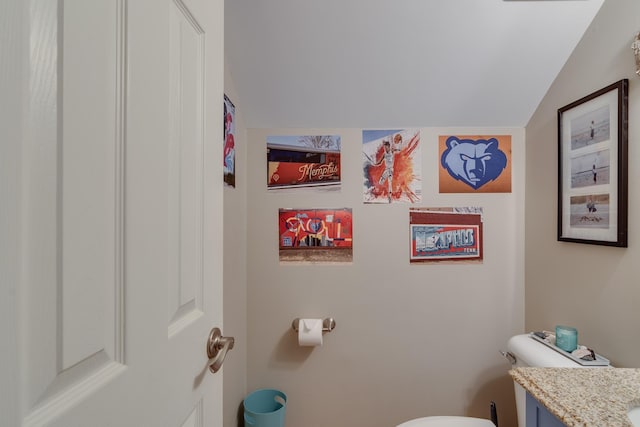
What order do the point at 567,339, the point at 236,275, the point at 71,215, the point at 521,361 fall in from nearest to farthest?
the point at 71,215, the point at 567,339, the point at 521,361, the point at 236,275

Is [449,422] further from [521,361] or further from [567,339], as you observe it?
[567,339]

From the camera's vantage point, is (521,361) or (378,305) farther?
(378,305)

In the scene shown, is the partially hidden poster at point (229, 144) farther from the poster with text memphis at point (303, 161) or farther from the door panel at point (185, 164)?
the door panel at point (185, 164)

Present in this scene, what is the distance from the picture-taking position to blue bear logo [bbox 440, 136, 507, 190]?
1541 millimetres

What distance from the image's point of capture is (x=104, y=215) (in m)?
0.36

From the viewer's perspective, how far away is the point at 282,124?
1.53 metres

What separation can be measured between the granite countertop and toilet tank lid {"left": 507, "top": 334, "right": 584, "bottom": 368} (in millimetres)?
323

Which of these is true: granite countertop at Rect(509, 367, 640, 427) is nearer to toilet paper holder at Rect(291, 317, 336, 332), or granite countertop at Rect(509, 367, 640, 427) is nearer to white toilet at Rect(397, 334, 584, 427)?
white toilet at Rect(397, 334, 584, 427)

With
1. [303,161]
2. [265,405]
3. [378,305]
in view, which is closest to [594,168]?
[378,305]

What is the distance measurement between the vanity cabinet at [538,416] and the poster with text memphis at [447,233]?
86 centimetres

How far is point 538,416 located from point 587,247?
0.83m

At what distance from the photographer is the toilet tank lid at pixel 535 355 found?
1038 mm

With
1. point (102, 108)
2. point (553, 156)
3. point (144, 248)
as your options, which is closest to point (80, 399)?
point (144, 248)

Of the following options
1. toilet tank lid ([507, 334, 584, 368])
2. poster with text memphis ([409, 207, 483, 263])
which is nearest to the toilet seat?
toilet tank lid ([507, 334, 584, 368])
